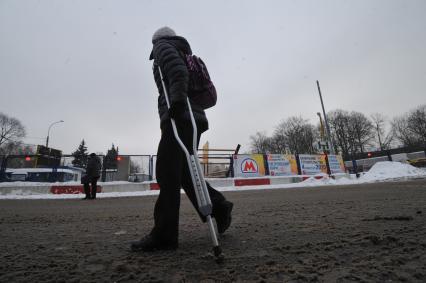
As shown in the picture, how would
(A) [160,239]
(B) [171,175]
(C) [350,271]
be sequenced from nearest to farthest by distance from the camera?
(C) [350,271], (A) [160,239], (B) [171,175]

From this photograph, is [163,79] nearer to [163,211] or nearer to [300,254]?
[163,211]

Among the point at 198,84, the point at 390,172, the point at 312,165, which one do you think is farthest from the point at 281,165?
the point at 198,84

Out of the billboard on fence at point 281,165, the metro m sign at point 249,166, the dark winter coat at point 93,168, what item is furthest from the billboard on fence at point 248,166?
the dark winter coat at point 93,168

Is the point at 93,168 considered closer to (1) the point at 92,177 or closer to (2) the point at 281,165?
(1) the point at 92,177

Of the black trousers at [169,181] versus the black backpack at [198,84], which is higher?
the black backpack at [198,84]

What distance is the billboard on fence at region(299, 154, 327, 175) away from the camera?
16059mm

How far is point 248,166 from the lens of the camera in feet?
48.1

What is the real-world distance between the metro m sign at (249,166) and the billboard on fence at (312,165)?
3.56 m

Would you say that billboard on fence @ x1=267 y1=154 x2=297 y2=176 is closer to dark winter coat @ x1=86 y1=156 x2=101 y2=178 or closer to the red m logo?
the red m logo

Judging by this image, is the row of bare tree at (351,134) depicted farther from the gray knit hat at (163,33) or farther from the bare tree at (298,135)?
the gray knit hat at (163,33)

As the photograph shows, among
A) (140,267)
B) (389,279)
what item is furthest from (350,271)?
(140,267)

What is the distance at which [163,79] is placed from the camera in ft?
6.05

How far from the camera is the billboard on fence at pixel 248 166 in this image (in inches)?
571

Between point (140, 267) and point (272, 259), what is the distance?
28.5 inches
